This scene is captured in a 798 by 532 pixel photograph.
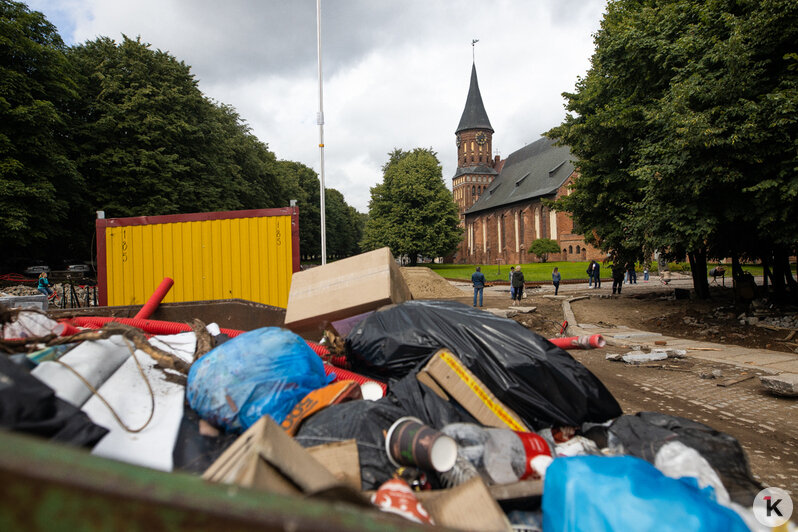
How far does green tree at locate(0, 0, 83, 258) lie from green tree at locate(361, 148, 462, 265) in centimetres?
2608

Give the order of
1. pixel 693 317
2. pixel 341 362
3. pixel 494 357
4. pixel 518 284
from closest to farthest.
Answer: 1. pixel 494 357
2. pixel 341 362
3. pixel 693 317
4. pixel 518 284

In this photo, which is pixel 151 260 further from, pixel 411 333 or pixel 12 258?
pixel 12 258

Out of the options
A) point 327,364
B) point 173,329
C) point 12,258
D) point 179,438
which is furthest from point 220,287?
point 12,258

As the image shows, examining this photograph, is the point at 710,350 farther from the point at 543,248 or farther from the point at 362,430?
the point at 543,248

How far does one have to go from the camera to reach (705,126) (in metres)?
8.68

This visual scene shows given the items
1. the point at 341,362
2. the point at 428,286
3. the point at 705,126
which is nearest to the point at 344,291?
the point at 341,362

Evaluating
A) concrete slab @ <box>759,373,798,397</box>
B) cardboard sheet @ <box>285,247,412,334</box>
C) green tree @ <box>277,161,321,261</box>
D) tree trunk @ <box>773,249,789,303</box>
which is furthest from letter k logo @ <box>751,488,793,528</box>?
green tree @ <box>277,161,321,261</box>

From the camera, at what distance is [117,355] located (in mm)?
2123

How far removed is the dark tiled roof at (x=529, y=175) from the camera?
55906 mm

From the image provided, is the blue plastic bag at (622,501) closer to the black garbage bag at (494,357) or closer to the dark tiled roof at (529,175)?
the black garbage bag at (494,357)

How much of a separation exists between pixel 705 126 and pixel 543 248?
45.2 meters

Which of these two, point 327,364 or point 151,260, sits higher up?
point 151,260

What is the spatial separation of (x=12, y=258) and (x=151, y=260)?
19092mm

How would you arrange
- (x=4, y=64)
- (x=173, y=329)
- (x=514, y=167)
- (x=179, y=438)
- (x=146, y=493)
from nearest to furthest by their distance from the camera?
(x=146, y=493), (x=179, y=438), (x=173, y=329), (x=4, y=64), (x=514, y=167)
